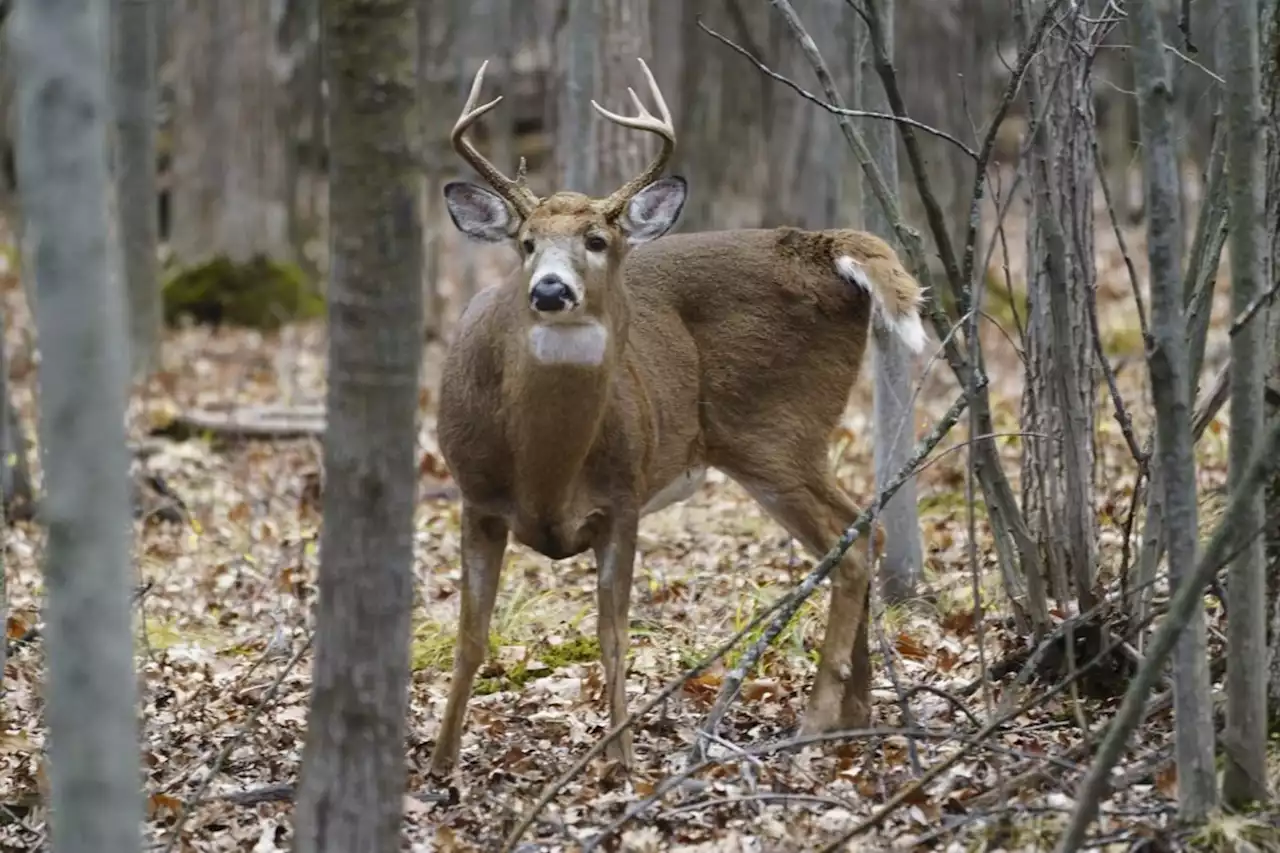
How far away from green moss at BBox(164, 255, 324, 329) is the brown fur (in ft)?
38.2

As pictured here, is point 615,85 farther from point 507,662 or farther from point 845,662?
point 845,662

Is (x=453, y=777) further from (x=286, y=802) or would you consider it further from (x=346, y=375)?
(x=346, y=375)

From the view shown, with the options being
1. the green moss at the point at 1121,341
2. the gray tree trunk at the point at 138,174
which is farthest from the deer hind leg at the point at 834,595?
the gray tree trunk at the point at 138,174

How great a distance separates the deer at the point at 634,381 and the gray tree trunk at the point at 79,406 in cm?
212

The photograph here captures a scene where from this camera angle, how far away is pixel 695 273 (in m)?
6.19

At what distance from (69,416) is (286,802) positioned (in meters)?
2.24

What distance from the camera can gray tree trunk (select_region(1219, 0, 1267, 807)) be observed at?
3664 millimetres

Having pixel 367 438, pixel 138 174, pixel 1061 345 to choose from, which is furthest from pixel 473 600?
pixel 138 174

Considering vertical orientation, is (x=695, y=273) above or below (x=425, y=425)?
above

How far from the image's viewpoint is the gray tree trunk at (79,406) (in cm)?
295

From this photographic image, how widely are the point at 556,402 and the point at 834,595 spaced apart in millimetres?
1181

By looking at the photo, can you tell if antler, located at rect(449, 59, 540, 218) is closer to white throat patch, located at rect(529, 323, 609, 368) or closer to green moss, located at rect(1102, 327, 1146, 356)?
white throat patch, located at rect(529, 323, 609, 368)

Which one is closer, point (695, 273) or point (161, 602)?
point (695, 273)

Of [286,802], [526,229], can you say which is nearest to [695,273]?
[526,229]
